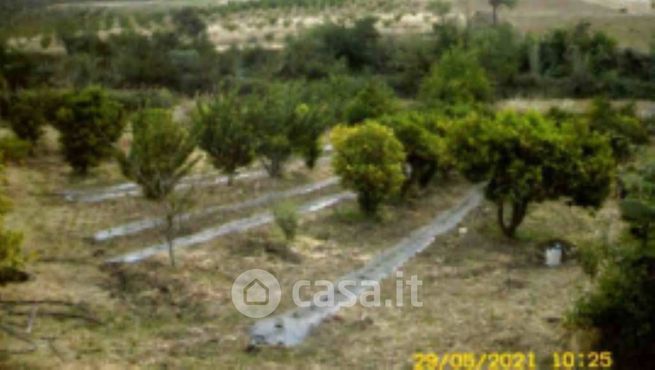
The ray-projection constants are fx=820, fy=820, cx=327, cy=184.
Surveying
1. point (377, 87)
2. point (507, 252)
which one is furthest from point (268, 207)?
point (377, 87)

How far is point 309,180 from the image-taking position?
17859 millimetres

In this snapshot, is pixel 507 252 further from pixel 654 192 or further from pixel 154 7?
pixel 154 7

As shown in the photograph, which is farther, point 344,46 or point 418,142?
point 344,46

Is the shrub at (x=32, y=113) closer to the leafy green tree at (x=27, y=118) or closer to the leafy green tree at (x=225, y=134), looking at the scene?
the leafy green tree at (x=27, y=118)

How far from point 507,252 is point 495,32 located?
2660 cm

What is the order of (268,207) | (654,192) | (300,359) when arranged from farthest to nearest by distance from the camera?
1. (268,207)
2. (300,359)
3. (654,192)

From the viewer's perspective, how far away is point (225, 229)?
43.5 feet

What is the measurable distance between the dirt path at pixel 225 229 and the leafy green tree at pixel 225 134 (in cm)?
149

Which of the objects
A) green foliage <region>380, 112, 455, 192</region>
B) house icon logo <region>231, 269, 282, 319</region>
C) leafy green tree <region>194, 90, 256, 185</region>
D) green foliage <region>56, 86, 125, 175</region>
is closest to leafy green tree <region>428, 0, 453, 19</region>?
green foliage <region>380, 112, 455, 192</region>

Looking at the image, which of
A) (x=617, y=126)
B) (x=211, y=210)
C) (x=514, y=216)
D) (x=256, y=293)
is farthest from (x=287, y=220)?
(x=617, y=126)

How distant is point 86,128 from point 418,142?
262 inches

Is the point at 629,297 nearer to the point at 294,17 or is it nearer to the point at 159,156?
the point at 159,156

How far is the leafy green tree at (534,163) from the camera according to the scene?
12.1 meters

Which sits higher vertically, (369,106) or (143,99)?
(369,106)
